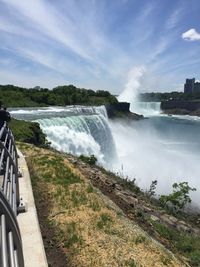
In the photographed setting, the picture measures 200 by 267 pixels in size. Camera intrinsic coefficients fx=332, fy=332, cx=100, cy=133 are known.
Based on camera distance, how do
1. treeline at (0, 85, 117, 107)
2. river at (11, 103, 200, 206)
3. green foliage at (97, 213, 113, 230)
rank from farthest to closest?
treeline at (0, 85, 117, 107), river at (11, 103, 200, 206), green foliage at (97, 213, 113, 230)

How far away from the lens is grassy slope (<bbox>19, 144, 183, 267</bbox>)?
5.63 metres

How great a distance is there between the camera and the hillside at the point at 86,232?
18.5ft

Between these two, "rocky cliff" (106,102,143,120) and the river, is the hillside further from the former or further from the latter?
"rocky cliff" (106,102,143,120)

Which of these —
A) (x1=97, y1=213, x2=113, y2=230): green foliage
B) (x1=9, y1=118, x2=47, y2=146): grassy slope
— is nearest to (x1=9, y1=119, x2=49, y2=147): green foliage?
(x1=9, y1=118, x2=47, y2=146): grassy slope

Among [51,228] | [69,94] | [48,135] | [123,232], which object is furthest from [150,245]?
[69,94]

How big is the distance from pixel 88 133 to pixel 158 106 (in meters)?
109

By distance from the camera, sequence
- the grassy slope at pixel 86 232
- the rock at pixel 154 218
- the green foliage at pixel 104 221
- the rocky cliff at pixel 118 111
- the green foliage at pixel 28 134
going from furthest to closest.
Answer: the rocky cliff at pixel 118 111 < the green foliage at pixel 28 134 < the rock at pixel 154 218 < the green foliage at pixel 104 221 < the grassy slope at pixel 86 232

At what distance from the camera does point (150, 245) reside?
243 inches

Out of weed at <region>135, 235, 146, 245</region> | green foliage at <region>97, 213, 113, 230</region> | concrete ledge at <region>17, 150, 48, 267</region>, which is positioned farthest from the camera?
green foliage at <region>97, 213, 113, 230</region>

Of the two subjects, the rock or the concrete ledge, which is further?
the rock

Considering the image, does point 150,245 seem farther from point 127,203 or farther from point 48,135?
point 48,135

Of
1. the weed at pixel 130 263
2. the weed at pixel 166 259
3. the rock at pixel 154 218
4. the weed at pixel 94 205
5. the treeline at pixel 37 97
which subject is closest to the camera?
the weed at pixel 130 263

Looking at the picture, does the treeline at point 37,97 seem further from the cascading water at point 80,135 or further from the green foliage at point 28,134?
the green foliage at point 28,134

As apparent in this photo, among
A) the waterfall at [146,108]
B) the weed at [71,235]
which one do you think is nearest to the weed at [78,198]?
the weed at [71,235]
